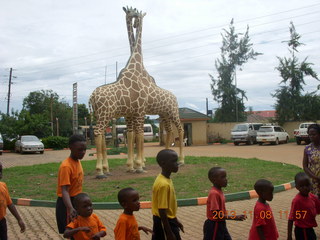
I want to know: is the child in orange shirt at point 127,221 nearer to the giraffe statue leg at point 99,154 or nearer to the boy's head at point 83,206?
the boy's head at point 83,206

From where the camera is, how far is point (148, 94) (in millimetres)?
11828

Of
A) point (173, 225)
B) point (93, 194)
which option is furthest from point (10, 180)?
point (173, 225)

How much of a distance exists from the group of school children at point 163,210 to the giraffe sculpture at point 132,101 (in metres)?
6.22

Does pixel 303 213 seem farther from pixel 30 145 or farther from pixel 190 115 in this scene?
pixel 190 115

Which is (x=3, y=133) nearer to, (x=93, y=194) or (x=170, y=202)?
(x=93, y=194)

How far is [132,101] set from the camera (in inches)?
441

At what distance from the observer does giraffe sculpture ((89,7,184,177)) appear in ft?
34.7

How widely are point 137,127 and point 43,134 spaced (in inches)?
858

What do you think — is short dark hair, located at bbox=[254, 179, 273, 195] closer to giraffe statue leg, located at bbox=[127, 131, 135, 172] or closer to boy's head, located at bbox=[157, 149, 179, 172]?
boy's head, located at bbox=[157, 149, 179, 172]

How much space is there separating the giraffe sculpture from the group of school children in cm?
622

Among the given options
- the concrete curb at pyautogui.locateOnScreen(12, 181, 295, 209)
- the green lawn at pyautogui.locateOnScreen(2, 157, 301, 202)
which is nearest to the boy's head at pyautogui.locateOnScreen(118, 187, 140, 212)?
the concrete curb at pyautogui.locateOnScreen(12, 181, 295, 209)

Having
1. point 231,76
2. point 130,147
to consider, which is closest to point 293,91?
point 231,76

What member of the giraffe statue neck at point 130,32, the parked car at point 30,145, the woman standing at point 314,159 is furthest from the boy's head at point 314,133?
the parked car at point 30,145

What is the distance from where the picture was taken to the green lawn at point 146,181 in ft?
28.6
